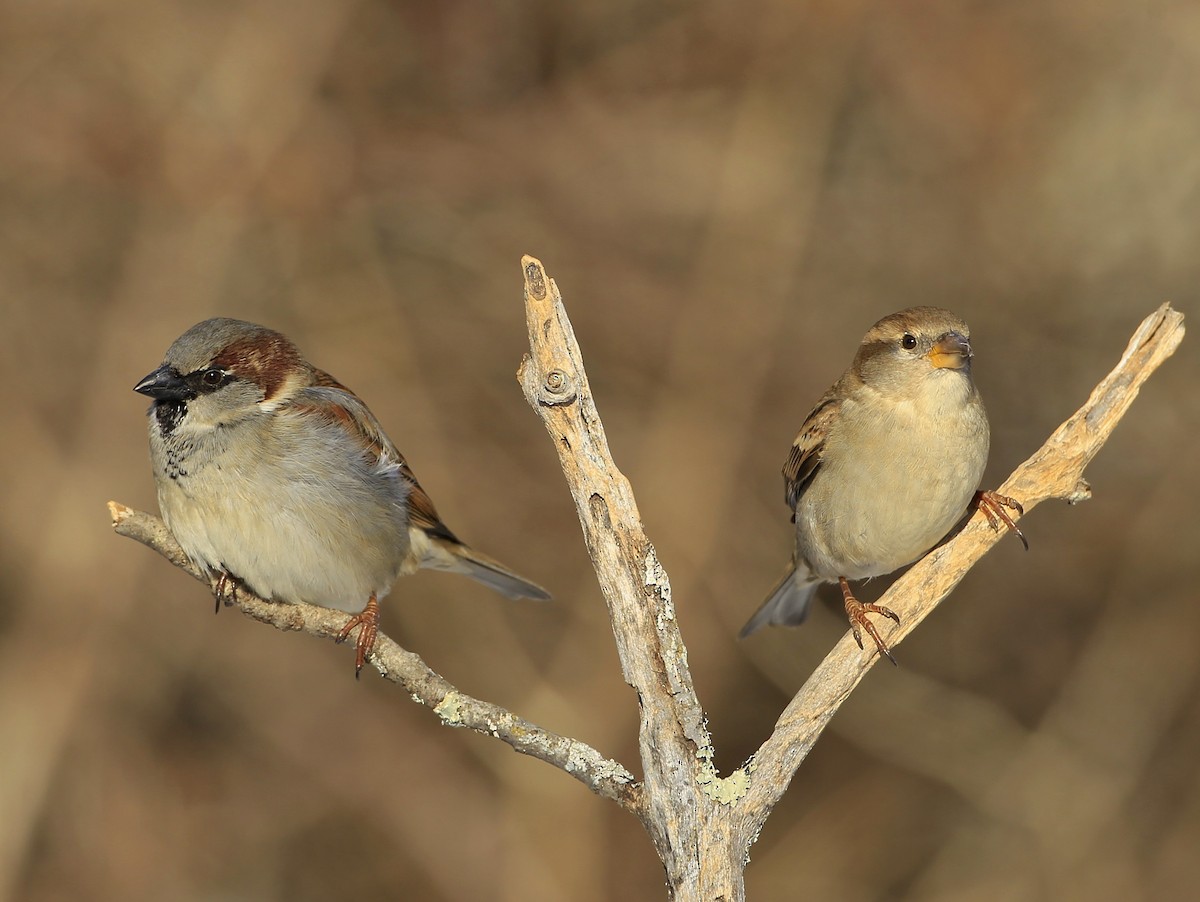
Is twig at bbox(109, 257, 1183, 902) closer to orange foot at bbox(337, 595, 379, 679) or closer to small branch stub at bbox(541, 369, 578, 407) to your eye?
small branch stub at bbox(541, 369, 578, 407)

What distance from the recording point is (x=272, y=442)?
3639mm

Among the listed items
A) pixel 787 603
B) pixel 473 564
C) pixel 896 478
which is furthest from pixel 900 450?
pixel 473 564

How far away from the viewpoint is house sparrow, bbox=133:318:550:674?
3.53 metres

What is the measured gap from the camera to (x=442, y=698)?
282 cm

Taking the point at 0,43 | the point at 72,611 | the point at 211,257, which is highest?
the point at 0,43

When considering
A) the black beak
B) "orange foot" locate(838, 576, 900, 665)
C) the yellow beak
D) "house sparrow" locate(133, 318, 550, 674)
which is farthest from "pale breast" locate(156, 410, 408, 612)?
the yellow beak

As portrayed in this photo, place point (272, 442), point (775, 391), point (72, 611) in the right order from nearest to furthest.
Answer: point (272, 442) → point (72, 611) → point (775, 391)

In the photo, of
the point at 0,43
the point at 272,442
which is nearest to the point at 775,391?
the point at 272,442

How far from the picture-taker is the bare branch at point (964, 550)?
2.71m

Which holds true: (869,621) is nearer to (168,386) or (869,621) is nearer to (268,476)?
(268,476)

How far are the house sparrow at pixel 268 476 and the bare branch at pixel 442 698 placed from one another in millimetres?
105

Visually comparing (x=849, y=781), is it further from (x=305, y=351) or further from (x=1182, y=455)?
(x=305, y=351)

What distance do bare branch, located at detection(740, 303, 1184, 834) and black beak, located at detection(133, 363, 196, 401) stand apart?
1.92 m

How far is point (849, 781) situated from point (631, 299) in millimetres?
2746
